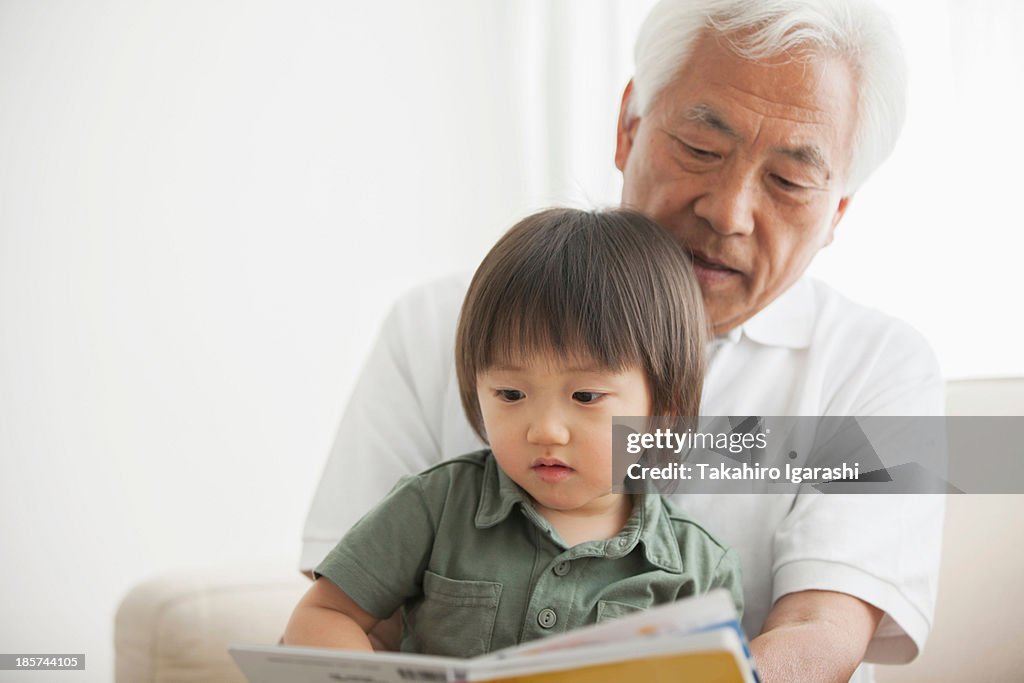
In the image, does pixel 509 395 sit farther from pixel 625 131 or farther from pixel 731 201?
pixel 625 131

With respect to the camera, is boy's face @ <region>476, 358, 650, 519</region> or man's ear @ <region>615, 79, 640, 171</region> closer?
boy's face @ <region>476, 358, 650, 519</region>

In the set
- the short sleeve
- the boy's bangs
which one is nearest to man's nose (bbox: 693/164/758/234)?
the boy's bangs

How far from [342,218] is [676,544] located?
1.86 metres

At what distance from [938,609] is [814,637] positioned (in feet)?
2.07

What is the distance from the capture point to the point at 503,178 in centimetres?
308

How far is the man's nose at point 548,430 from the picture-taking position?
1202 mm

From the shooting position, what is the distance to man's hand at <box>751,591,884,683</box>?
4.04 ft

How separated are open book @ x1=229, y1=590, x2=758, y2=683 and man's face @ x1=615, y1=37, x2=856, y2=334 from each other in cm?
82

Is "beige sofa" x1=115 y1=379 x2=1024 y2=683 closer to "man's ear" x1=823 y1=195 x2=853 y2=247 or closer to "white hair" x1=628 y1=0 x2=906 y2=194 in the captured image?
"man's ear" x1=823 y1=195 x2=853 y2=247

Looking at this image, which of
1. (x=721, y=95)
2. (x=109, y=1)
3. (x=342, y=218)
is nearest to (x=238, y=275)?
(x=342, y=218)

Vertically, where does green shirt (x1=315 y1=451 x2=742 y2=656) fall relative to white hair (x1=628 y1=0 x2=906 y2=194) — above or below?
below

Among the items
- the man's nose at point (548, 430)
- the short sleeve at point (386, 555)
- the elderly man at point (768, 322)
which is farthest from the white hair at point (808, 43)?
the short sleeve at point (386, 555)

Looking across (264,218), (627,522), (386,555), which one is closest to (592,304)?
(627,522)

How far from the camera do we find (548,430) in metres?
1.20
